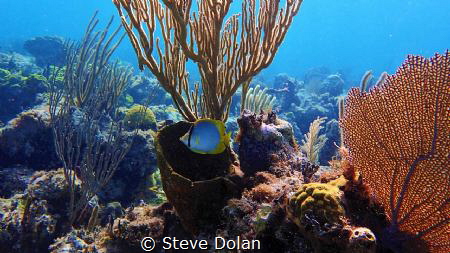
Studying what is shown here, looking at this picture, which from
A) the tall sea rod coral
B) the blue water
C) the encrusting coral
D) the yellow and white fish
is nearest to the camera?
the encrusting coral

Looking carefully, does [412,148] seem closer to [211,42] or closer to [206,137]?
[206,137]

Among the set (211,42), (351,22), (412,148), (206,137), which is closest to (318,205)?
(412,148)

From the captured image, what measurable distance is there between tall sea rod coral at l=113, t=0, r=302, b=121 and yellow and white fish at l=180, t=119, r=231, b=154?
3.49 ft

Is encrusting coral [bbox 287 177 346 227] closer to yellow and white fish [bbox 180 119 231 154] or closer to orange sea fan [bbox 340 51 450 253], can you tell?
orange sea fan [bbox 340 51 450 253]

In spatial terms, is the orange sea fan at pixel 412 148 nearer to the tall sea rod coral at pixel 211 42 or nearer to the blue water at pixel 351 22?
the tall sea rod coral at pixel 211 42

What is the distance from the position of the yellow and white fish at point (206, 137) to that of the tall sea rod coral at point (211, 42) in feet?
3.49

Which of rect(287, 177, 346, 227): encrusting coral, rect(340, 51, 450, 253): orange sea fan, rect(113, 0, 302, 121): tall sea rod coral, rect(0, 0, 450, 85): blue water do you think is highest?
rect(0, 0, 450, 85): blue water

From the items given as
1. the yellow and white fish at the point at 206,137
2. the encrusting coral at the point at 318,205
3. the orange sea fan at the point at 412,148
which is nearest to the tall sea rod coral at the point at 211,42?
the yellow and white fish at the point at 206,137

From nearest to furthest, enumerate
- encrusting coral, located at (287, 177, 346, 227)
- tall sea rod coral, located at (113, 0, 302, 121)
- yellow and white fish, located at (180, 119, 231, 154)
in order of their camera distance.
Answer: encrusting coral, located at (287, 177, 346, 227) < yellow and white fish, located at (180, 119, 231, 154) < tall sea rod coral, located at (113, 0, 302, 121)

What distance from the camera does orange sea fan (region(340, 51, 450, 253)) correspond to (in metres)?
2.01

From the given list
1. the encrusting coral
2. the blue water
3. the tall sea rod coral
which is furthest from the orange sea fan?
the blue water

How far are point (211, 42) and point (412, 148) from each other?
206cm

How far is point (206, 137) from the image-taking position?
2.29m

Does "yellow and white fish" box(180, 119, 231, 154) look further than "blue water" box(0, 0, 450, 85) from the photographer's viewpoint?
No
